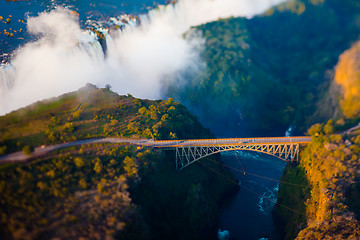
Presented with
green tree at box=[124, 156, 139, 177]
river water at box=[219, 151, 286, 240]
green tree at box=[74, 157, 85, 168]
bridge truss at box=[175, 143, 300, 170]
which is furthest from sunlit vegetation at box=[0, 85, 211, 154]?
river water at box=[219, 151, 286, 240]

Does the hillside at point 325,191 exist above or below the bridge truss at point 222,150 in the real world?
below

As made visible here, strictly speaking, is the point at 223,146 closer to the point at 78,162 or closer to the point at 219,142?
the point at 219,142

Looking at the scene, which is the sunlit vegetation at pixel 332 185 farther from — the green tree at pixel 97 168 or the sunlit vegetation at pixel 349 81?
the green tree at pixel 97 168

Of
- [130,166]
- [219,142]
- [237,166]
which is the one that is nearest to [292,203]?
[219,142]

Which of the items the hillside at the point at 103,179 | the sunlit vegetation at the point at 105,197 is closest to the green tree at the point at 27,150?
the hillside at the point at 103,179

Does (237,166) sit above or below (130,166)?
below
